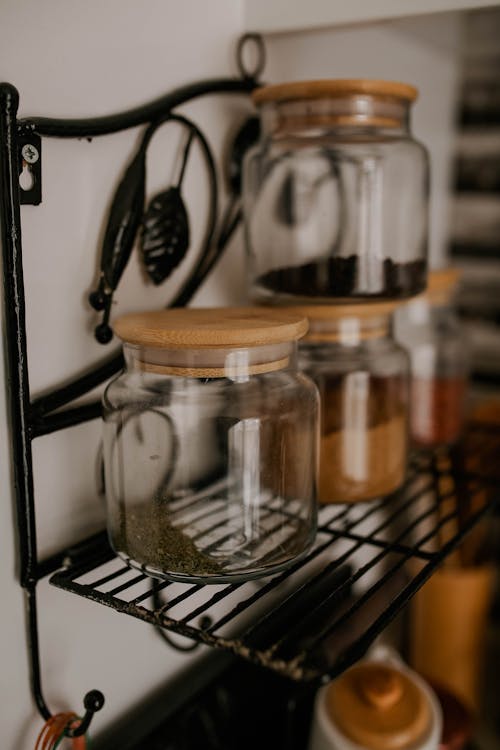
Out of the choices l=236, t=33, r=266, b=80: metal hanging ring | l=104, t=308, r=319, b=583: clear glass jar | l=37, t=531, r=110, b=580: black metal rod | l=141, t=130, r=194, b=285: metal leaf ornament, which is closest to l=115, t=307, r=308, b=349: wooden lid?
l=104, t=308, r=319, b=583: clear glass jar

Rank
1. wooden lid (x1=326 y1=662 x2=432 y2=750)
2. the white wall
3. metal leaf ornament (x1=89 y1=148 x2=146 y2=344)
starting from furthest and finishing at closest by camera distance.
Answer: the white wall
wooden lid (x1=326 y1=662 x2=432 y2=750)
metal leaf ornament (x1=89 y1=148 x2=146 y2=344)

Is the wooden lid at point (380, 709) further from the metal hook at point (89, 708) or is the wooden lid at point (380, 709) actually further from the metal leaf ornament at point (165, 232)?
the metal leaf ornament at point (165, 232)

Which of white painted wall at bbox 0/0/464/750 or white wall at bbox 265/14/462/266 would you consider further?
white wall at bbox 265/14/462/266

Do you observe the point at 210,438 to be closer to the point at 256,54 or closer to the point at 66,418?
the point at 66,418

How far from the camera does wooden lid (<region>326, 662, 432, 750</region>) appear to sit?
2.55ft

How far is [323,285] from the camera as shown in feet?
2.28

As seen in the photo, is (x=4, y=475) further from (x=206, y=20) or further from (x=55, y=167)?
(x=206, y=20)

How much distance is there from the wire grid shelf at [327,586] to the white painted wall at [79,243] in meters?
0.05

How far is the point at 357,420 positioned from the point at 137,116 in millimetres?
363

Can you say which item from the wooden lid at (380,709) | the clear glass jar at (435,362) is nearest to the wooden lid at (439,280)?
the clear glass jar at (435,362)

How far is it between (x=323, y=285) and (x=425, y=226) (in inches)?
6.6

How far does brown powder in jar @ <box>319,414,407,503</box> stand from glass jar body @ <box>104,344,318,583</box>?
83 millimetres

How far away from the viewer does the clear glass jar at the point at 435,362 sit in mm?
1007

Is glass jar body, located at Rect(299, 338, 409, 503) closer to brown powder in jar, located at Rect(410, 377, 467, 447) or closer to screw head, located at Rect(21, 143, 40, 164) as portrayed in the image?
brown powder in jar, located at Rect(410, 377, 467, 447)
